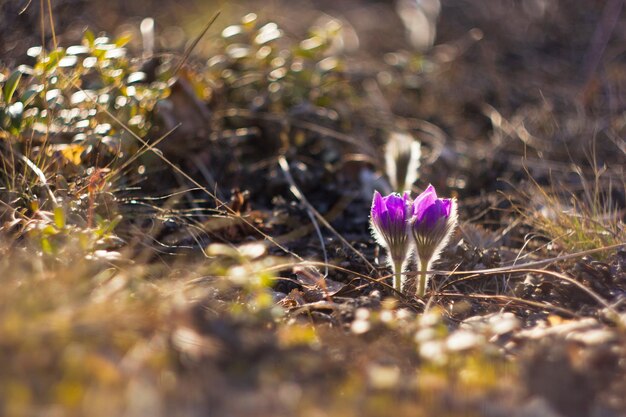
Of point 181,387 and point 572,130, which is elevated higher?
point 181,387

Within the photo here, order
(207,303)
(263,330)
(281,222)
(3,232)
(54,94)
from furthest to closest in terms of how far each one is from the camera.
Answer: (281,222), (54,94), (3,232), (207,303), (263,330)

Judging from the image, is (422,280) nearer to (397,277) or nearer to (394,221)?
(397,277)

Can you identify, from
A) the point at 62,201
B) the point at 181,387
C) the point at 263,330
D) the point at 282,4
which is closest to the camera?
the point at 181,387

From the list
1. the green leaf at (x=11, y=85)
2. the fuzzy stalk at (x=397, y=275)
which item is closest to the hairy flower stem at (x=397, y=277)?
the fuzzy stalk at (x=397, y=275)

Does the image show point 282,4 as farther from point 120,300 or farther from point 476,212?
point 120,300

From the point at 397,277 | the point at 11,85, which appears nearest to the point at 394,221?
the point at 397,277

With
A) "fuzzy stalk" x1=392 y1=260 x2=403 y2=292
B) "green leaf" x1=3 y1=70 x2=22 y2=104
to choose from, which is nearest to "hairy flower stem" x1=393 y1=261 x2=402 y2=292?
"fuzzy stalk" x1=392 y1=260 x2=403 y2=292

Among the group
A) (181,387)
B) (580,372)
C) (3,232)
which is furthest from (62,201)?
(580,372)
